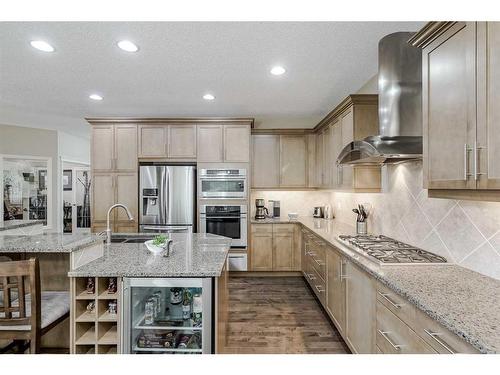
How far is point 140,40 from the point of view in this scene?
213 cm

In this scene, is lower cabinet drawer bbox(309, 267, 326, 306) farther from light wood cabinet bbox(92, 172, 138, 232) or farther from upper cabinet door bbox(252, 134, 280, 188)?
light wood cabinet bbox(92, 172, 138, 232)

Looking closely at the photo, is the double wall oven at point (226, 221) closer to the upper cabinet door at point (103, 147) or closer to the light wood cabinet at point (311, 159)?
the light wood cabinet at point (311, 159)

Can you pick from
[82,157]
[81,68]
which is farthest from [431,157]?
[82,157]

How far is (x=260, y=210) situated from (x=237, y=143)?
50.8 inches

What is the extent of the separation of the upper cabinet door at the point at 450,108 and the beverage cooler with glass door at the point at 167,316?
1.49m

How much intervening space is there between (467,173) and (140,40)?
234cm

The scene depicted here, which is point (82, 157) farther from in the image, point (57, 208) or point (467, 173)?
point (467, 173)

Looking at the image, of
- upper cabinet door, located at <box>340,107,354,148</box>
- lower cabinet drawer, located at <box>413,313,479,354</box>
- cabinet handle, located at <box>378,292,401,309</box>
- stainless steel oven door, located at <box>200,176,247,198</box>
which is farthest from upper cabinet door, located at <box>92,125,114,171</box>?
lower cabinet drawer, located at <box>413,313,479,354</box>

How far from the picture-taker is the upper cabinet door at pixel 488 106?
3.63 ft

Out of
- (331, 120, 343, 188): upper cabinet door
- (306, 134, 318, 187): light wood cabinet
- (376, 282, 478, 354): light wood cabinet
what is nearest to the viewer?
(376, 282, 478, 354): light wood cabinet

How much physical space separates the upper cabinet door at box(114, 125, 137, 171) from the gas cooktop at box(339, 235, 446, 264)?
327 centimetres

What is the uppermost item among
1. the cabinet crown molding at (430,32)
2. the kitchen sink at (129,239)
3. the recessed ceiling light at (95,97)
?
the recessed ceiling light at (95,97)

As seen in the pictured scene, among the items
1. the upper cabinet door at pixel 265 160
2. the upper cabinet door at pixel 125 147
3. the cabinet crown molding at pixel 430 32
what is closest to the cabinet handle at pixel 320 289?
the upper cabinet door at pixel 265 160

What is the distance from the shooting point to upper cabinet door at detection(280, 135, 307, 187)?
15.3 feet
